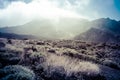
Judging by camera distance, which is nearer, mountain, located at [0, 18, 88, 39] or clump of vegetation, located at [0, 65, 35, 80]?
clump of vegetation, located at [0, 65, 35, 80]

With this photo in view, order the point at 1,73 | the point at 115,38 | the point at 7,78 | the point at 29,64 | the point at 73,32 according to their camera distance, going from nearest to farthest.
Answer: the point at 7,78, the point at 1,73, the point at 29,64, the point at 115,38, the point at 73,32

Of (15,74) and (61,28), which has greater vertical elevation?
(61,28)

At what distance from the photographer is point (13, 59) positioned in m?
9.99

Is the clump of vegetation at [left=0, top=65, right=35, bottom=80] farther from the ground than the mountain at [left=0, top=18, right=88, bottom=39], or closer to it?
closer to it

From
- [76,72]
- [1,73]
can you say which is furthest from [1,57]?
[76,72]

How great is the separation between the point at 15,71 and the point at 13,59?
111 inches

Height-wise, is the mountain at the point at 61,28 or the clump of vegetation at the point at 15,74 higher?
the mountain at the point at 61,28

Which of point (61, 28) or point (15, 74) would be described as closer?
point (15, 74)

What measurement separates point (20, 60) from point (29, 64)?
781mm

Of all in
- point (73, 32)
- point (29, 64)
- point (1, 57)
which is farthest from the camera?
point (73, 32)

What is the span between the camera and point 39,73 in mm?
8148

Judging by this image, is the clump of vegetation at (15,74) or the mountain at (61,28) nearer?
the clump of vegetation at (15,74)

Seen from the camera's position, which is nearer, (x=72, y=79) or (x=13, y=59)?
(x=72, y=79)

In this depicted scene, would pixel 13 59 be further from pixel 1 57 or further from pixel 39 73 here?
pixel 39 73
